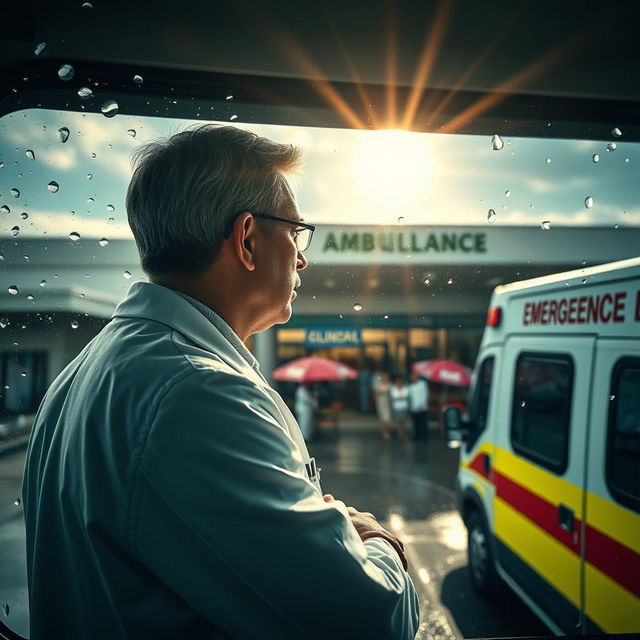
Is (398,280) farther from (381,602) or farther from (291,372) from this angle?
(291,372)

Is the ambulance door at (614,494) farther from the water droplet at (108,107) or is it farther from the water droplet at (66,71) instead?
the water droplet at (66,71)

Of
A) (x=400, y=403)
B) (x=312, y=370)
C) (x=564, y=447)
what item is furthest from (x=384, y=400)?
(x=564, y=447)

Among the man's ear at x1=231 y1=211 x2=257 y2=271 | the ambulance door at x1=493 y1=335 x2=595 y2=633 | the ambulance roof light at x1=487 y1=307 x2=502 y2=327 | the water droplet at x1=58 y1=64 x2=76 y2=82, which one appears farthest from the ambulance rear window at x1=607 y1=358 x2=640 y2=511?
the water droplet at x1=58 y1=64 x2=76 y2=82

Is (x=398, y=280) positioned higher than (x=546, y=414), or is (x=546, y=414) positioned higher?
(x=398, y=280)

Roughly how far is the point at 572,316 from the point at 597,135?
0.98 m

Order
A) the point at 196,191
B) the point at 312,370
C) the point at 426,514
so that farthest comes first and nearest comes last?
1. the point at 312,370
2. the point at 426,514
3. the point at 196,191

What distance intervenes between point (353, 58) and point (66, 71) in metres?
0.82

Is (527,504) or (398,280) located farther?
(527,504)

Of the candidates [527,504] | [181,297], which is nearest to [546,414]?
[527,504]

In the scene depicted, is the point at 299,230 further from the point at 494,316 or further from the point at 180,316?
the point at 494,316

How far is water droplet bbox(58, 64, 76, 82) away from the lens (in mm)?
1504

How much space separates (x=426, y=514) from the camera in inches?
→ 229

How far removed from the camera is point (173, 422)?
0.71 meters

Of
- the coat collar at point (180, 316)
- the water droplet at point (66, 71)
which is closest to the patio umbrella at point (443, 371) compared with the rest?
the water droplet at point (66, 71)
